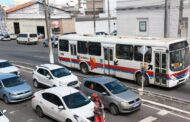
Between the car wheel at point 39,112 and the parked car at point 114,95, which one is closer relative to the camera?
the parked car at point 114,95

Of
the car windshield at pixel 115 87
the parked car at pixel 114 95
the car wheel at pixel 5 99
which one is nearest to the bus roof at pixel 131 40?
the car windshield at pixel 115 87

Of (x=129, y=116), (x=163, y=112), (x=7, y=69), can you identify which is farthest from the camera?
(x=7, y=69)

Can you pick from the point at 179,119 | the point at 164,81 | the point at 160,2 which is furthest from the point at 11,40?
the point at 179,119

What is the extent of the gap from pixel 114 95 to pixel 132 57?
21.4 ft

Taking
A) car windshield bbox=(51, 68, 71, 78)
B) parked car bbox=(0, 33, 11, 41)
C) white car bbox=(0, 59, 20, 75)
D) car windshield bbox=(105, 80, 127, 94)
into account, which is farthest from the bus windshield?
parked car bbox=(0, 33, 11, 41)

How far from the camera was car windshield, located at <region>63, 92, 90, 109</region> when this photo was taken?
48.2 feet

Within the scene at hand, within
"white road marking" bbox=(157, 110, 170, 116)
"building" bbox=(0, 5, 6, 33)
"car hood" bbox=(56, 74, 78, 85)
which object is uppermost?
"building" bbox=(0, 5, 6, 33)

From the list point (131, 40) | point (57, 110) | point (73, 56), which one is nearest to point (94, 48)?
point (73, 56)

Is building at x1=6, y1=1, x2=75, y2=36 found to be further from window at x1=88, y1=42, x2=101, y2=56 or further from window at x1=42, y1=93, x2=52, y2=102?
window at x1=42, y1=93, x2=52, y2=102

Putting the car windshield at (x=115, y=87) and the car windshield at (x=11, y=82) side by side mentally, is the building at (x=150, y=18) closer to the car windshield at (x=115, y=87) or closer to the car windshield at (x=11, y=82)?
the car windshield at (x=115, y=87)

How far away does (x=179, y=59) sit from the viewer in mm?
20375

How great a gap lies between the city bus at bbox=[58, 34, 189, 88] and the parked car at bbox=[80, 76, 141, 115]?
3596 mm

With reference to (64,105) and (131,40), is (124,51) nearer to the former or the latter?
(131,40)

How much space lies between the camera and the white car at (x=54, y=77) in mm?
20625
